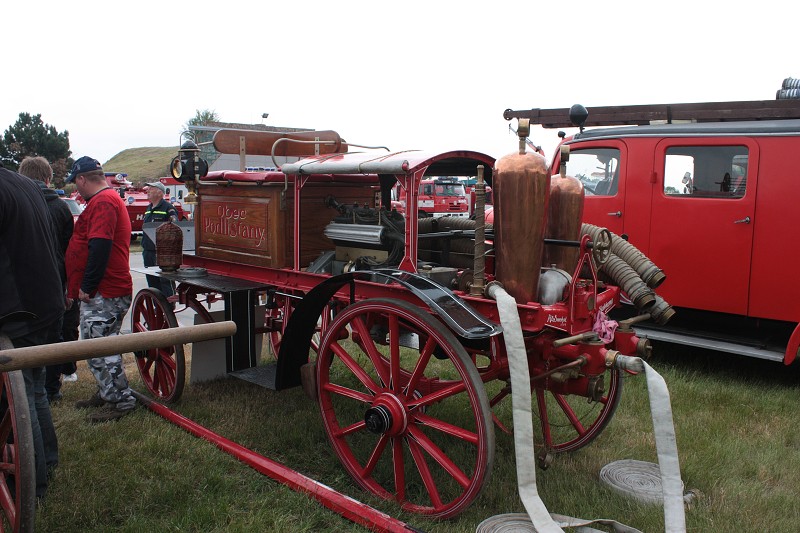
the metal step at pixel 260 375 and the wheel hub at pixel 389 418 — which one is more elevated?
the wheel hub at pixel 389 418

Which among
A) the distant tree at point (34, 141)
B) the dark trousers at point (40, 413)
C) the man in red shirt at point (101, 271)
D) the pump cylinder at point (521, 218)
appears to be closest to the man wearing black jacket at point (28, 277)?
the dark trousers at point (40, 413)

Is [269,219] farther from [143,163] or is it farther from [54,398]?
[143,163]

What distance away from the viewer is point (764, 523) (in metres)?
3.43

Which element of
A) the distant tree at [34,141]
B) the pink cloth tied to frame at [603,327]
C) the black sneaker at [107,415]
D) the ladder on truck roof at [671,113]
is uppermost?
the distant tree at [34,141]

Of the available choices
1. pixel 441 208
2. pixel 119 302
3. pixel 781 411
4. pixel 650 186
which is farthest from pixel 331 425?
pixel 441 208

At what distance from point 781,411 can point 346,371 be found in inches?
141

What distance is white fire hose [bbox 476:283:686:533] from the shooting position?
3.01 m

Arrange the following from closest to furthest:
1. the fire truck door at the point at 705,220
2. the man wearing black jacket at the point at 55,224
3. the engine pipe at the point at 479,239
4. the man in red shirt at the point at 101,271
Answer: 1. the engine pipe at the point at 479,239
2. the man in red shirt at the point at 101,271
3. the man wearing black jacket at the point at 55,224
4. the fire truck door at the point at 705,220

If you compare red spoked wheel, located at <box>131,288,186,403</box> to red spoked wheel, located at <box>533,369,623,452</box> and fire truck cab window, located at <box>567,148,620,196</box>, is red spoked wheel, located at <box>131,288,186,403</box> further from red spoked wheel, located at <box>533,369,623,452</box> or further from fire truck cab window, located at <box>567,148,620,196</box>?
fire truck cab window, located at <box>567,148,620,196</box>

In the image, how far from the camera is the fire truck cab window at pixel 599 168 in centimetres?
688

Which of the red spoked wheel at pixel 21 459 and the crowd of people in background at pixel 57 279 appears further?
the crowd of people in background at pixel 57 279

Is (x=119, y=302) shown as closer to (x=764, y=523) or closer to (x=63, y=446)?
(x=63, y=446)

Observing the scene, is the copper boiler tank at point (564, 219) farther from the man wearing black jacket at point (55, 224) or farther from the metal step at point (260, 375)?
the man wearing black jacket at point (55, 224)

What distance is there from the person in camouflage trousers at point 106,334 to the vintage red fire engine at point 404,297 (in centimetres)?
39
